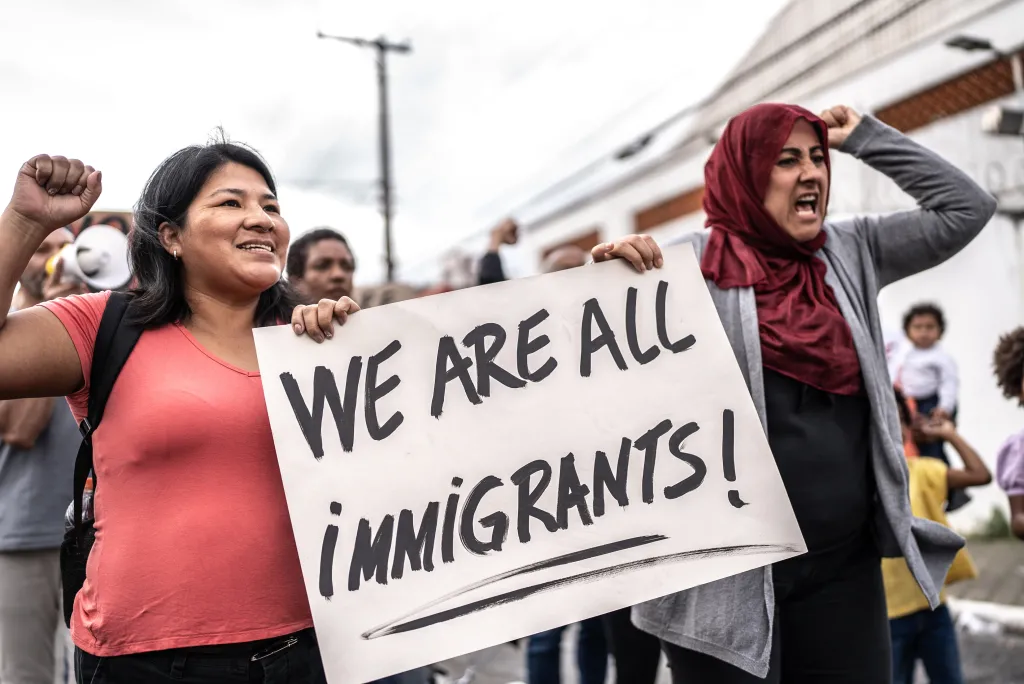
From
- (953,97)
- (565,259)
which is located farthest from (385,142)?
(565,259)

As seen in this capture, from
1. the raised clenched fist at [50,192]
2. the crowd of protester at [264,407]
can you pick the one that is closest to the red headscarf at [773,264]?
the crowd of protester at [264,407]

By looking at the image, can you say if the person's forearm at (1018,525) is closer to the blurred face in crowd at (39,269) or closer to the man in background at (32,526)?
the man in background at (32,526)

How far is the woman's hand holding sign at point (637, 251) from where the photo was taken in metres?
2.06

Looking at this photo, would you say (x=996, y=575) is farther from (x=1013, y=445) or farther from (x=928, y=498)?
(x=1013, y=445)

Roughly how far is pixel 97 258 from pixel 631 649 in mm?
2324

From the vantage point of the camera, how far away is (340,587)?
67.5 inches

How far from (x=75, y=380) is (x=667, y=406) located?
3.96 feet

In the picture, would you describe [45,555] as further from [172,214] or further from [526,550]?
[526,550]

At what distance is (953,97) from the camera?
8.27 metres

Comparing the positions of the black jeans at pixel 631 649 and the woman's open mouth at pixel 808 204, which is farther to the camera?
the black jeans at pixel 631 649

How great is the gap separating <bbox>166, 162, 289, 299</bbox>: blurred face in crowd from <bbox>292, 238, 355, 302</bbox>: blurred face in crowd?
1808 millimetres

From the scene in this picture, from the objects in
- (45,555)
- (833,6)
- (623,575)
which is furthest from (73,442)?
(833,6)

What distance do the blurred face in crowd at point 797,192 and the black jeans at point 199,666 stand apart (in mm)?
1469

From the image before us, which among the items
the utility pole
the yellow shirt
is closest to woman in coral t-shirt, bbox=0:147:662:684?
the yellow shirt
